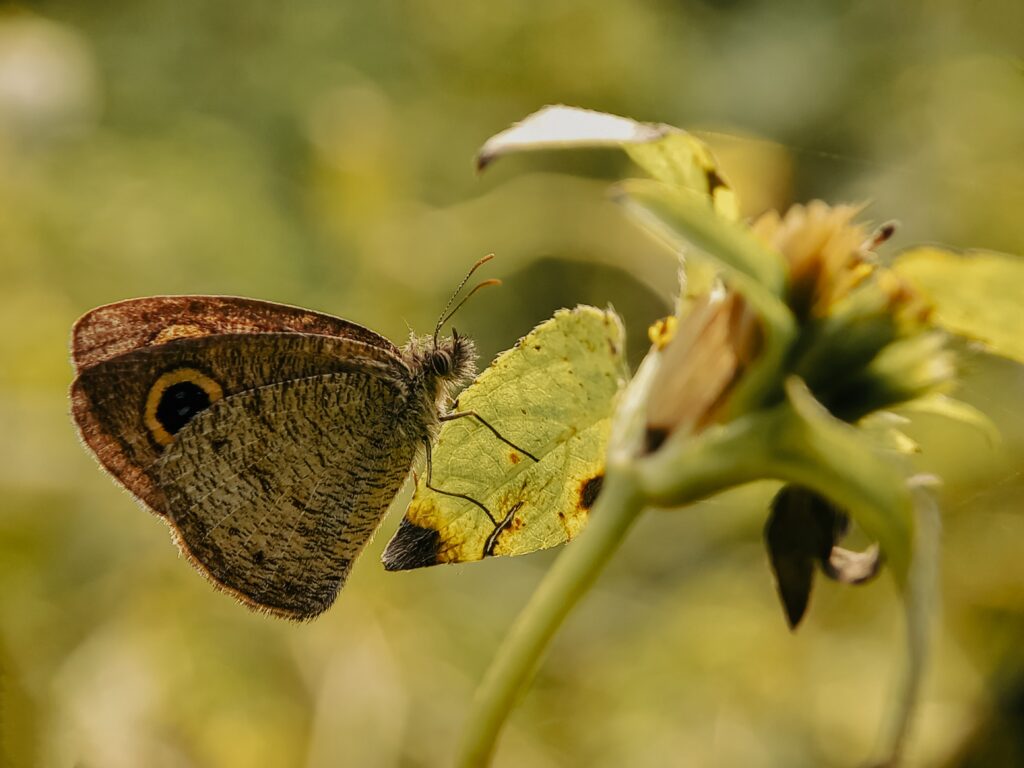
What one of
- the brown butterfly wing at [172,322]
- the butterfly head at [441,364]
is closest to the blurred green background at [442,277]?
the brown butterfly wing at [172,322]

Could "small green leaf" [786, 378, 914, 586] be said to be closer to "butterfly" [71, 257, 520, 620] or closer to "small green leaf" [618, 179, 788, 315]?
"small green leaf" [618, 179, 788, 315]

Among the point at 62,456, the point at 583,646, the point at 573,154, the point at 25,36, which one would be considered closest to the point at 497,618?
the point at 583,646

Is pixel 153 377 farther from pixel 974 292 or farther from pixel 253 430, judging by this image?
pixel 974 292

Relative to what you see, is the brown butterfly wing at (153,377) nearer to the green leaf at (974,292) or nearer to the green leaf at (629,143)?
the green leaf at (629,143)

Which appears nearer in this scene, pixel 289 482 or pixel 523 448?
pixel 523 448

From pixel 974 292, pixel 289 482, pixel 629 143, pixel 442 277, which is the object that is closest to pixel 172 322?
pixel 289 482

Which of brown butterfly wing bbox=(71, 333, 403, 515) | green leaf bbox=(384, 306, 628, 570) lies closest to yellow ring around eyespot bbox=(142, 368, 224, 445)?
brown butterfly wing bbox=(71, 333, 403, 515)

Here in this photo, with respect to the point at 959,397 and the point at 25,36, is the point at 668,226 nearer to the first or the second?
the point at 959,397
